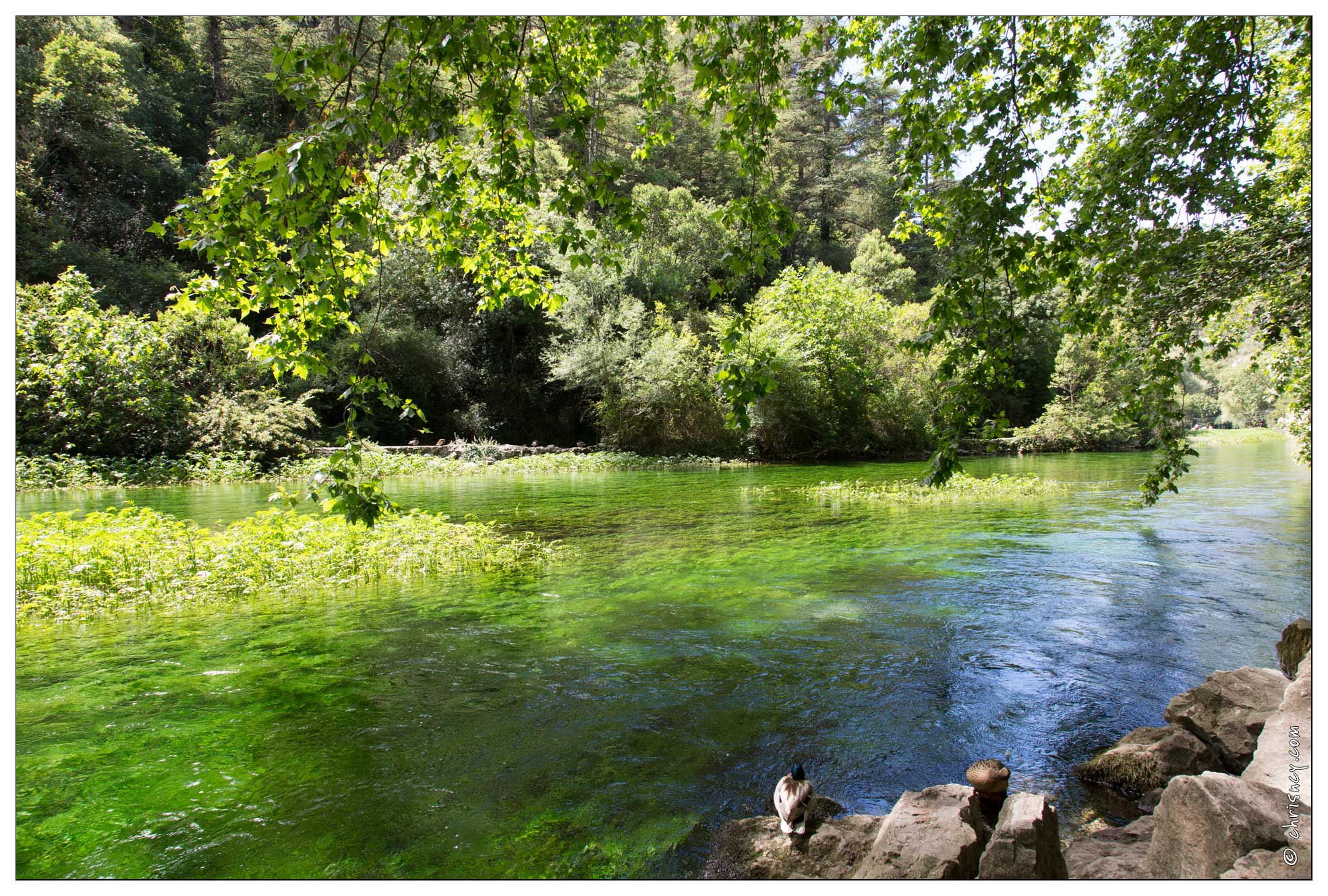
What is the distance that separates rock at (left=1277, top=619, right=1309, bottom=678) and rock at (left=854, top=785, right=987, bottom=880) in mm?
3317

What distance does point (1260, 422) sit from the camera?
8319 cm

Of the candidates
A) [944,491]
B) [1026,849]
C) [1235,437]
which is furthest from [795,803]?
[1235,437]

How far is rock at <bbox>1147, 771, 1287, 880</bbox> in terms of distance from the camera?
107 inches

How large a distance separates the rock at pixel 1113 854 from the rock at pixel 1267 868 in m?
0.38

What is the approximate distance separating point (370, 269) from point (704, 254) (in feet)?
124

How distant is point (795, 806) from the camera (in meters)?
3.37

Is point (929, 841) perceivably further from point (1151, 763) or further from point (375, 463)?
point (375, 463)

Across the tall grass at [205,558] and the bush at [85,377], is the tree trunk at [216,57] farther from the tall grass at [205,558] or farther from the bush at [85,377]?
the tall grass at [205,558]

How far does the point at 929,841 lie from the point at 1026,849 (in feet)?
1.20

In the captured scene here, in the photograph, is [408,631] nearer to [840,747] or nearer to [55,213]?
[840,747]

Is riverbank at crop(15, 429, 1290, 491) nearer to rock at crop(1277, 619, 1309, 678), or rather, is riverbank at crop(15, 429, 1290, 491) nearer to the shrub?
the shrub

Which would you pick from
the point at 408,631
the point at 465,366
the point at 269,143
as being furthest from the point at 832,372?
the point at 269,143

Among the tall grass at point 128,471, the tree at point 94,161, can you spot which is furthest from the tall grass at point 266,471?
the tree at point 94,161

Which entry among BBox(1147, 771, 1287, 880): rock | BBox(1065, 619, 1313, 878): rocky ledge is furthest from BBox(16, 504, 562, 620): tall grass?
BBox(1147, 771, 1287, 880): rock
